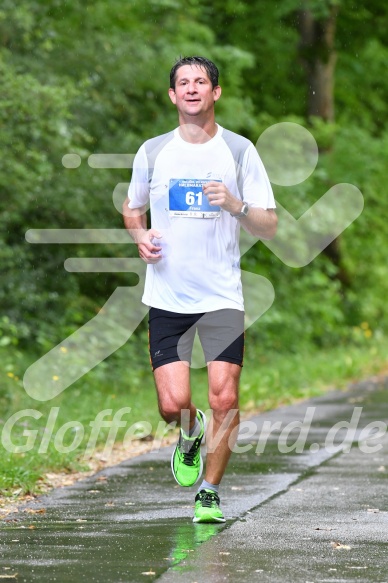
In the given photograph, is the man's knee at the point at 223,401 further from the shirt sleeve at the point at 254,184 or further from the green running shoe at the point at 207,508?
the shirt sleeve at the point at 254,184

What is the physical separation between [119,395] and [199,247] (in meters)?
7.59

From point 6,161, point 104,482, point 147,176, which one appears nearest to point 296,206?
point 6,161

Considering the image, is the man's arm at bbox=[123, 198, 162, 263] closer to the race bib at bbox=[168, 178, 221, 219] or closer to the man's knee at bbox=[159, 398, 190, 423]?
the race bib at bbox=[168, 178, 221, 219]

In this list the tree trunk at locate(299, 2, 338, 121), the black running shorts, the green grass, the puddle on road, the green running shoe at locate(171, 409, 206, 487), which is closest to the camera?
the puddle on road

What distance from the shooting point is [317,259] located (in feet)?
72.0

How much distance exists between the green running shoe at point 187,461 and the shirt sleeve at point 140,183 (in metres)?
1.26

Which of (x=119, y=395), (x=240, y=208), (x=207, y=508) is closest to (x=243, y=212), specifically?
(x=240, y=208)

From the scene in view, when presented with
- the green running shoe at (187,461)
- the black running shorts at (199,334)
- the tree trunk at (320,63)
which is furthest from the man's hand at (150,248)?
the tree trunk at (320,63)

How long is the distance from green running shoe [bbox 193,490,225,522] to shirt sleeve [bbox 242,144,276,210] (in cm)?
150

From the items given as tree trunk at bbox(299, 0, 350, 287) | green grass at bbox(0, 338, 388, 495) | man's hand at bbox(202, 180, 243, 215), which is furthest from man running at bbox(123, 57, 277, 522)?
tree trunk at bbox(299, 0, 350, 287)

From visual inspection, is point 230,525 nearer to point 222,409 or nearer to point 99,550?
point 222,409

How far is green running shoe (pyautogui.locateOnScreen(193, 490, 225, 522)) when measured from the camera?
6.18m

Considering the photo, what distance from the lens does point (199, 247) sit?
628 centimetres

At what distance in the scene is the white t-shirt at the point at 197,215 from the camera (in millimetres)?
6254
